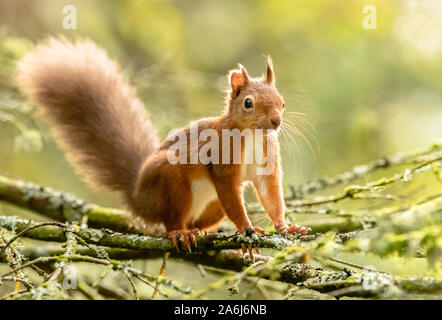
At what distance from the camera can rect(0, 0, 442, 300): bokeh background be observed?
13.7ft

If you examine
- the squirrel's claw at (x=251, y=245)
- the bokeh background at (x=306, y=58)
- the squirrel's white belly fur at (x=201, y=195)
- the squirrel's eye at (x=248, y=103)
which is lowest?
the squirrel's claw at (x=251, y=245)

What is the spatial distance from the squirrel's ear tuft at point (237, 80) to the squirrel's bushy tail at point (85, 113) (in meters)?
0.71

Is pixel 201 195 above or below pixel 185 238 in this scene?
above

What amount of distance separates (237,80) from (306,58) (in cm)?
315

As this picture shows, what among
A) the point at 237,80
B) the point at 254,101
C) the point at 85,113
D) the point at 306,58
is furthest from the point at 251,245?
the point at 306,58

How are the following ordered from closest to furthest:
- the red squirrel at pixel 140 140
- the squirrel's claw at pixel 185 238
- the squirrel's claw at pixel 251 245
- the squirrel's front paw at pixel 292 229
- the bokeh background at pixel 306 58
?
1. the squirrel's claw at pixel 251 245
2. the squirrel's front paw at pixel 292 229
3. the squirrel's claw at pixel 185 238
4. the red squirrel at pixel 140 140
5. the bokeh background at pixel 306 58

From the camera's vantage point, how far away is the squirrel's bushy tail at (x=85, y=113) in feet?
8.28

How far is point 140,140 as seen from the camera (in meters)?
2.63

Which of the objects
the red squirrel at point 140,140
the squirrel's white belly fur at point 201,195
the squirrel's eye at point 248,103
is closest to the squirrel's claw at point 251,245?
the red squirrel at point 140,140

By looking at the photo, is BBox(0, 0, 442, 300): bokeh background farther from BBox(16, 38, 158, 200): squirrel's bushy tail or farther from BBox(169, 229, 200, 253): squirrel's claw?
BBox(169, 229, 200, 253): squirrel's claw

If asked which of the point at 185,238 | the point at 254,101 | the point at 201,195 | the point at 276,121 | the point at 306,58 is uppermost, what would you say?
the point at 306,58

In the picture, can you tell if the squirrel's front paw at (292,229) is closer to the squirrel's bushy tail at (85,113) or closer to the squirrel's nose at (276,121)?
the squirrel's nose at (276,121)

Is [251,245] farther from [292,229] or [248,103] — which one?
[248,103]

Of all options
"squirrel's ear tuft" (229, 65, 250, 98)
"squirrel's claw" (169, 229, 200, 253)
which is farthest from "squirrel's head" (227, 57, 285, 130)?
"squirrel's claw" (169, 229, 200, 253)
